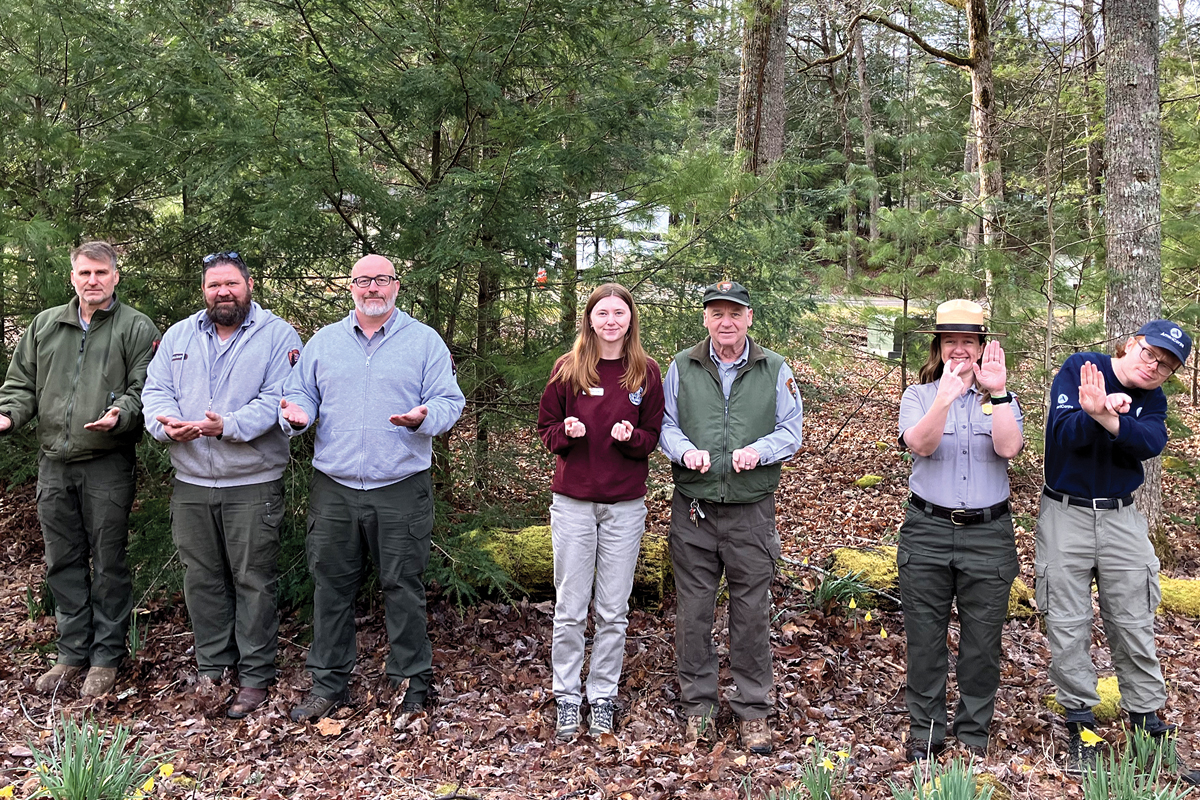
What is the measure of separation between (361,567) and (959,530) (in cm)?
284

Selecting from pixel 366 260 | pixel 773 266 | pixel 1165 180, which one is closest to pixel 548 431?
pixel 366 260

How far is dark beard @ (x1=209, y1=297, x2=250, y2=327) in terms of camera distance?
4254mm

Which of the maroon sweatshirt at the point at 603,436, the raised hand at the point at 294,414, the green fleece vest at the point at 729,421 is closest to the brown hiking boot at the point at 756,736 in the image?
the green fleece vest at the point at 729,421

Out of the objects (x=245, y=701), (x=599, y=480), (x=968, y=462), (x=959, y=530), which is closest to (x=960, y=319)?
(x=968, y=462)

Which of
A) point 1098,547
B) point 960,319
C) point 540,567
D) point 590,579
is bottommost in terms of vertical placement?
point 540,567

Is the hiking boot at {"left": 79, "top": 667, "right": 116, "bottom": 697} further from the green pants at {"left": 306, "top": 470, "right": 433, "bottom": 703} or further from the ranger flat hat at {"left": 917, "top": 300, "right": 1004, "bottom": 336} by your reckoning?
the ranger flat hat at {"left": 917, "top": 300, "right": 1004, "bottom": 336}

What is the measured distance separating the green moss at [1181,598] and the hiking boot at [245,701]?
5709mm

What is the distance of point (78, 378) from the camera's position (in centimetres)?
442

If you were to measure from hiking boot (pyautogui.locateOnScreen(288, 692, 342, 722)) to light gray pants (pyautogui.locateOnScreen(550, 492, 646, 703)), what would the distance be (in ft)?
3.70

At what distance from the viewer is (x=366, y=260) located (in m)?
4.20

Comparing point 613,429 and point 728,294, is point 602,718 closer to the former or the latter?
point 613,429

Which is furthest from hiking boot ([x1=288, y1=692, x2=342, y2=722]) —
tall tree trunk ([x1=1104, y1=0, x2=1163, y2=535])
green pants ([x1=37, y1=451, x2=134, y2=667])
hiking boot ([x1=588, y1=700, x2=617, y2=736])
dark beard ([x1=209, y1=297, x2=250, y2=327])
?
tall tree trunk ([x1=1104, y1=0, x2=1163, y2=535])

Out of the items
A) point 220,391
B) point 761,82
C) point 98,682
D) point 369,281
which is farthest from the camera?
point 761,82

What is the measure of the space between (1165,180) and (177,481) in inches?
409
